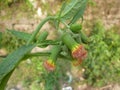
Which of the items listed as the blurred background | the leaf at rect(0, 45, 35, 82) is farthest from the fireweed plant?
the blurred background

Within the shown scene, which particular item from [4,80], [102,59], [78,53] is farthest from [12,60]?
[102,59]

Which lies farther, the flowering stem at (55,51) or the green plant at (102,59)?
the green plant at (102,59)

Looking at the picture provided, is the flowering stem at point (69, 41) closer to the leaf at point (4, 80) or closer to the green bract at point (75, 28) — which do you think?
the green bract at point (75, 28)

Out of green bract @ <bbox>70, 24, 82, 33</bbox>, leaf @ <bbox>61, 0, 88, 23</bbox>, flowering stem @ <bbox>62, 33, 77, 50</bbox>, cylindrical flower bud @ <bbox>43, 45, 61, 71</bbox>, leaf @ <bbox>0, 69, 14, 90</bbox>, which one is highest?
leaf @ <bbox>61, 0, 88, 23</bbox>

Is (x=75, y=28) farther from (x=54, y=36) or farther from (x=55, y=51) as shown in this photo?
(x=54, y=36)

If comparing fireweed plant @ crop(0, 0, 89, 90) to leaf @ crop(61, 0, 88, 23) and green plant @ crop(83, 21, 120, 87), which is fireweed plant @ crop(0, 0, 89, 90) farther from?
green plant @ crop(83, 21, 120, 87)

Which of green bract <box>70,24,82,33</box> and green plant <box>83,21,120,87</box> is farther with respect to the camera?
green plant <box>83,21,120,87</box>

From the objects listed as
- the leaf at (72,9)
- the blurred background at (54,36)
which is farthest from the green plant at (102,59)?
the leaf at (72,9)

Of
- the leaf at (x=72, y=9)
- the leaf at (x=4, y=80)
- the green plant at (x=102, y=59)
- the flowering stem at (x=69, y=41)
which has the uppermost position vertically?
the leaf at (x=72, y=9)

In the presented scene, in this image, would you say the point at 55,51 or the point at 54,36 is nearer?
the point at 55,51
